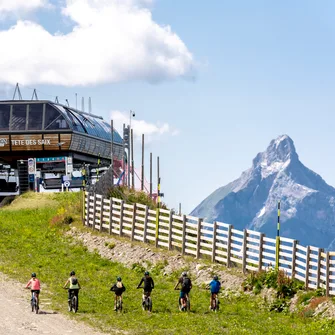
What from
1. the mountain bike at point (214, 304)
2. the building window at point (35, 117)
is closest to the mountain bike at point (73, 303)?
the mountain bike at point (214, 304)

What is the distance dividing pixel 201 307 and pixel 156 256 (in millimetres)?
8069

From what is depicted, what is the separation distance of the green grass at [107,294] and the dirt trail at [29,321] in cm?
61

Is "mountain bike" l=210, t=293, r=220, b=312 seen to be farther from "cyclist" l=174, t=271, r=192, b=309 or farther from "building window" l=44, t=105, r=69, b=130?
"building window" l=44, t=105, r=69, b=130

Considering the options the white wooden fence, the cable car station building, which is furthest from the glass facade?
the white wooden fence

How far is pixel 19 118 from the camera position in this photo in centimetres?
6988

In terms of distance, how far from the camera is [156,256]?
33.6 m

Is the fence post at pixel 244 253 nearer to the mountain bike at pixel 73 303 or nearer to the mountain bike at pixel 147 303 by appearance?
the mountain bike at pixel 147 303

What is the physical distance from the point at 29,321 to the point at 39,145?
48.3 metres

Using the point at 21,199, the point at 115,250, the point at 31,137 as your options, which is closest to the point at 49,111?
the point at 31,137

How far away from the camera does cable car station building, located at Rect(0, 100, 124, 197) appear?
69375mm

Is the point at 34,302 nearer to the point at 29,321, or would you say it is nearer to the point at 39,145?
the point at 29,321

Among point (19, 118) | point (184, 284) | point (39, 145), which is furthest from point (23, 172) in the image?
point (184, 284)

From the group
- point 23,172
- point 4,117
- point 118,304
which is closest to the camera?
point 118,304

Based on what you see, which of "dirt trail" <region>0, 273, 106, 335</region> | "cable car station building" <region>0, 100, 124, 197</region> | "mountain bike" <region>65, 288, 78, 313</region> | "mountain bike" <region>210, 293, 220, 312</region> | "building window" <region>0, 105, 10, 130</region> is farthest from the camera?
"building window" <region>0, 105, 10, 130</region>
